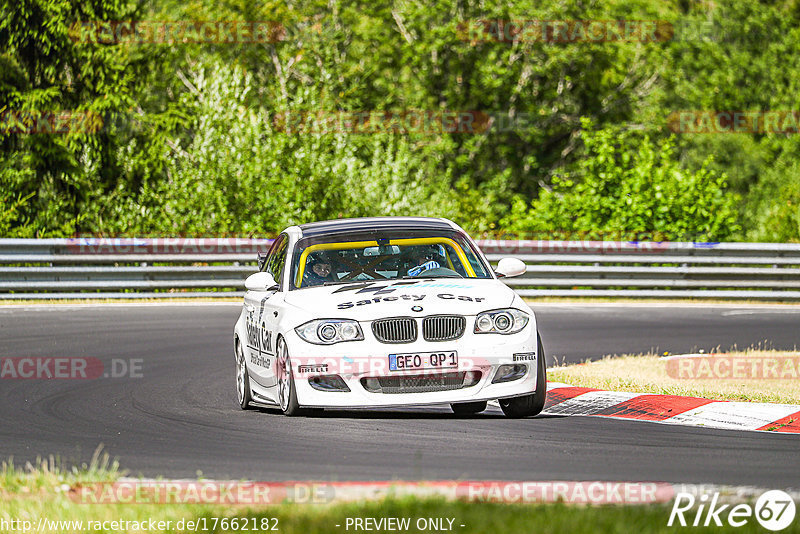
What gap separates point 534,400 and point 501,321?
672 millimetres

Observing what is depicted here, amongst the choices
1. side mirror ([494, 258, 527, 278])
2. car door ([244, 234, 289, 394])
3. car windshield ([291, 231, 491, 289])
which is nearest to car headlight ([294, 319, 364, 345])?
car door ([244, 234, 289, 394])

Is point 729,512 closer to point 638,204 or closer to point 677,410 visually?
point 677,410

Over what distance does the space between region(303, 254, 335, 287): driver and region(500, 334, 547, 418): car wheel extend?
1719 millimetres

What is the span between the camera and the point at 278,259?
10.8 meters

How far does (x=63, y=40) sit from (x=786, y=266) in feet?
62.8

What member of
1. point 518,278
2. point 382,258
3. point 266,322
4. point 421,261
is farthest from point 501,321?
point 518,278

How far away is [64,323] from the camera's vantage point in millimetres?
17984

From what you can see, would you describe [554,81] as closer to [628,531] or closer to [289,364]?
[289,364]

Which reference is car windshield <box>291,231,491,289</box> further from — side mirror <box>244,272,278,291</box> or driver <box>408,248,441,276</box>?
side mirror <box>244,272,278,291</box>

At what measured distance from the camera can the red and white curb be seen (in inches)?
360

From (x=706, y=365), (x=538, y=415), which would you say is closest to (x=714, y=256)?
(x=706, y=365)

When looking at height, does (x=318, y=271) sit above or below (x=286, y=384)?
above

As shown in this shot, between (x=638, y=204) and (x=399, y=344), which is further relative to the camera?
(x=638, y=204)

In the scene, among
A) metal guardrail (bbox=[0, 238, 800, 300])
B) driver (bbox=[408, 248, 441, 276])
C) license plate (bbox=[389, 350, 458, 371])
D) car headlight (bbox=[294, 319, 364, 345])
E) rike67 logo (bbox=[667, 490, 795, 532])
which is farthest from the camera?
metal guardrail (bbox=[0, 238, 800, 300])
